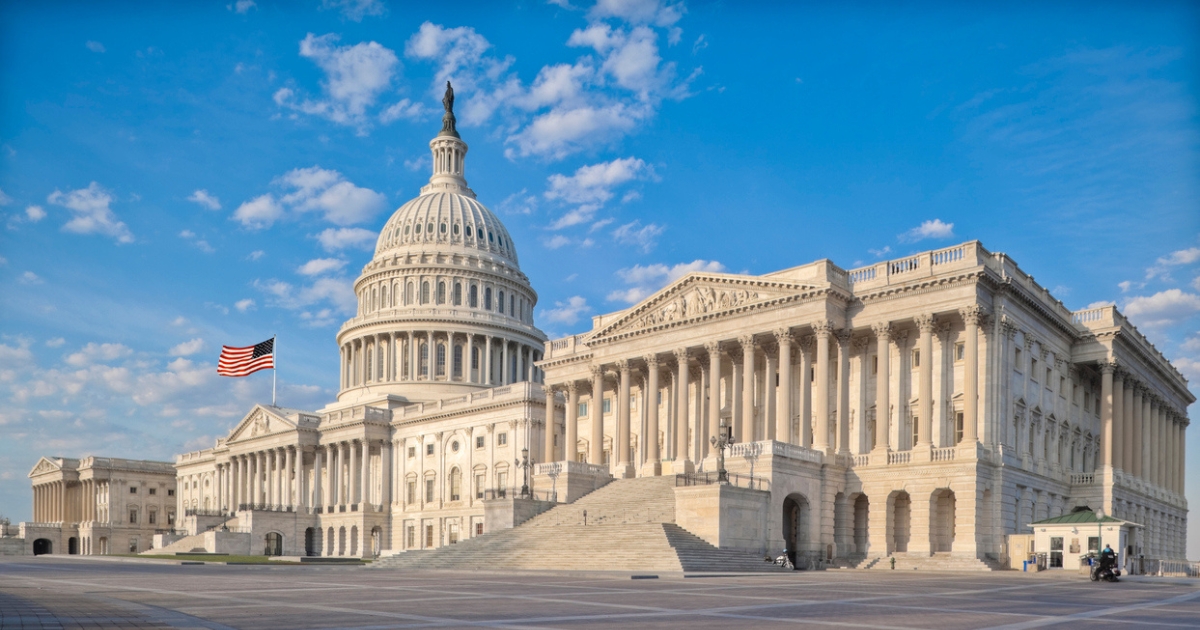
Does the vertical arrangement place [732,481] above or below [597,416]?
below

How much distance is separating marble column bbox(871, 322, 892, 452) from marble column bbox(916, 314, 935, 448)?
6.64ft

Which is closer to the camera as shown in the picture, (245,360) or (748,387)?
(748,387)

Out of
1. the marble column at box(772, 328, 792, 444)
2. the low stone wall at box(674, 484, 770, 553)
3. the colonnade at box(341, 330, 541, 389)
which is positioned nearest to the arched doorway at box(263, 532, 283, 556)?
the colonnade at box(341, 330, 541, 389)

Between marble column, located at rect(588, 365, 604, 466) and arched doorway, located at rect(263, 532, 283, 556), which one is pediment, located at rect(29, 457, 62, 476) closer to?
arched doorway, located at rect(263, 532, 283, 556)

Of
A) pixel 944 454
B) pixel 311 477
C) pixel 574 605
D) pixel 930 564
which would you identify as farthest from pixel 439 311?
pixel 574 605

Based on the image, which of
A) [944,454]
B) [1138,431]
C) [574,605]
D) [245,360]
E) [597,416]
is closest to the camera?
[574,605]

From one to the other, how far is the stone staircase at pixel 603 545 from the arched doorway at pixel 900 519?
1186 centimetres

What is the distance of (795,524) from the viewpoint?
208 ft

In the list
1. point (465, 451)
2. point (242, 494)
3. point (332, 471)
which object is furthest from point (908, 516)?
point (242, 494)

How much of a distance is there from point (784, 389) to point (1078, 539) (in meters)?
18.2

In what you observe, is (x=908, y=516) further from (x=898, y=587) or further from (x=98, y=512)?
(x=98, y=512)

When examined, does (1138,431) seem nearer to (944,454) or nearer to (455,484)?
(944,454)

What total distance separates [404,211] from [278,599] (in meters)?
121

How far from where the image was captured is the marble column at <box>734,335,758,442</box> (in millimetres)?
67125
